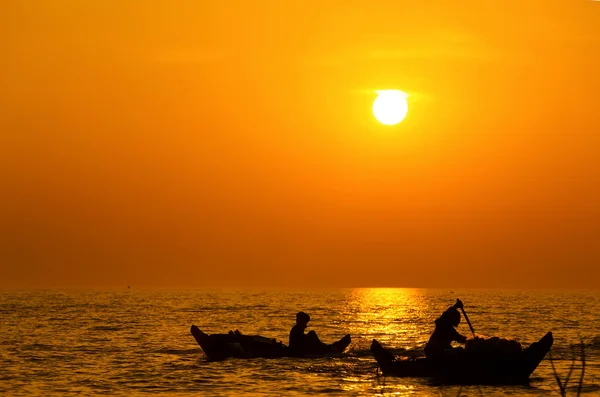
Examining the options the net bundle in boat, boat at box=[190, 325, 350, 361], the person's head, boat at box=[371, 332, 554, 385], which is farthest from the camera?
boat at box=[190, 325, 350, 361]

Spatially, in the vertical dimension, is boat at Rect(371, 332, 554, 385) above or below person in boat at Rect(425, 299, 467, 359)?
below

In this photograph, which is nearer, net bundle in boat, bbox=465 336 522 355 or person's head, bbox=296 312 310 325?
net bundle in boat, bbox=465 336 522 355

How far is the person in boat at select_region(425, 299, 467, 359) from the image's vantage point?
34156 mm

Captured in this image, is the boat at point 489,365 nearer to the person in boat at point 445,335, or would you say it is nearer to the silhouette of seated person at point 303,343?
the person in boat at point 445,335

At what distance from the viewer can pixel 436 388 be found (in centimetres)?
3559

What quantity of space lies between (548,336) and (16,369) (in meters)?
24.5

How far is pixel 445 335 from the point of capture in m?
34.9

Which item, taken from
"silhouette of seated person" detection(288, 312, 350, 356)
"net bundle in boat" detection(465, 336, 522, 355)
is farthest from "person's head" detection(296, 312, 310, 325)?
"net bundle in boat" detection(465, 336, 522, 355)

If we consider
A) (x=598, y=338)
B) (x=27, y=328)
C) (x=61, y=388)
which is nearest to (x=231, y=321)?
(x=27, y=328)

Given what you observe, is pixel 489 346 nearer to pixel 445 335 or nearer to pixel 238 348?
pixel 445 335

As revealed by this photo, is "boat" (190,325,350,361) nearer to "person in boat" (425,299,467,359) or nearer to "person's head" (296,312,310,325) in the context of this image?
"person's head" (296,312,310,325)

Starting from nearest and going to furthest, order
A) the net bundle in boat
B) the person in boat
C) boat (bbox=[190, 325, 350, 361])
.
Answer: the person in boat
the net bundle in boat
boat (bbox=[190, 325, 350, 361])

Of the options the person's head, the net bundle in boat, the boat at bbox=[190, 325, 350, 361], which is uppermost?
the person's head

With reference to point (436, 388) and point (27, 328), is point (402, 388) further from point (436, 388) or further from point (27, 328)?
point (27, 328)
